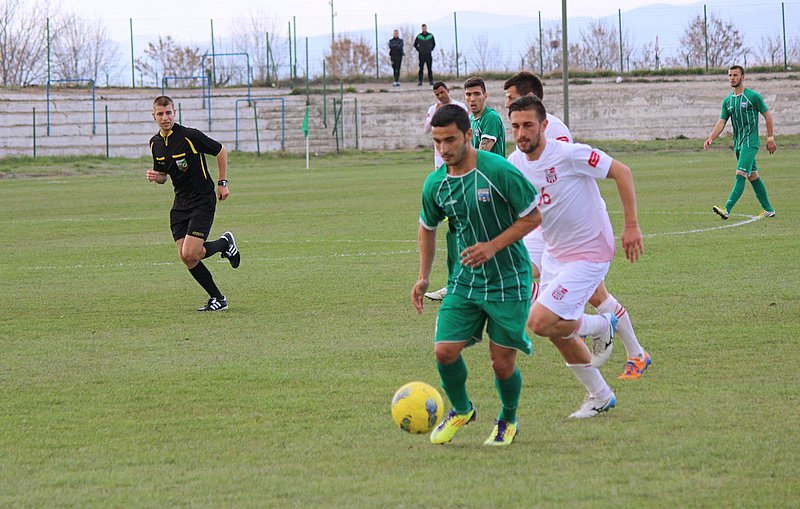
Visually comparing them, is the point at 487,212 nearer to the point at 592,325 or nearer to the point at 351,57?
the point at 592,325

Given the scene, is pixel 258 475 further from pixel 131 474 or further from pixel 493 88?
pixel 493 88

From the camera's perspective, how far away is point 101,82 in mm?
54812

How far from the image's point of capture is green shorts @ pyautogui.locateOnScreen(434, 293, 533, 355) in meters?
5.46

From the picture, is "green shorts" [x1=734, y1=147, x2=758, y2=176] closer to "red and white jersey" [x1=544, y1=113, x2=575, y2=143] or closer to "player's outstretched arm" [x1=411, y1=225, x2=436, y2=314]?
"red and white jersey" [x1=544, y1=113, x2=575, y2=143]

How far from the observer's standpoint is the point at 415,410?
5.59m

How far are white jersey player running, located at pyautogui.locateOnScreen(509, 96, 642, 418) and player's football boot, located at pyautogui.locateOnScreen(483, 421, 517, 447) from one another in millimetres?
568

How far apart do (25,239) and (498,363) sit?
43.0ft

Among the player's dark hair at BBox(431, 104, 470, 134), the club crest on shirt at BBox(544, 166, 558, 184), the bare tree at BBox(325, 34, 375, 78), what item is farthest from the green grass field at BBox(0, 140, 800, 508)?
the bare tree at BBox(325, 34, 375, 78)

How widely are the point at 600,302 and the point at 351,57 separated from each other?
188ft

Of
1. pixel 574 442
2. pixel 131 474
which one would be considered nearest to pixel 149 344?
pixel 131 474

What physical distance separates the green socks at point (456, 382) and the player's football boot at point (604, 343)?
1.52 metres

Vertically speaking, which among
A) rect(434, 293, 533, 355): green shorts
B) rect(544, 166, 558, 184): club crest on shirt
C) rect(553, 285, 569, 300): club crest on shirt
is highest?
rect(544, 166, 558, 184): club crest on shirt

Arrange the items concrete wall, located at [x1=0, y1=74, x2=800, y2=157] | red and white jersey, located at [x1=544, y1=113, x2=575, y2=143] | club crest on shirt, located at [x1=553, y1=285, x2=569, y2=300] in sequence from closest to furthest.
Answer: club crest on shirt, located at [x1=553, y1=285, x2=569, y2=300]
red and white jersey, located at [x1=544, y1=113, x2=575, y2=143]
concrete wall, located at [x1=0, y1=74, x2=800, y2=157]

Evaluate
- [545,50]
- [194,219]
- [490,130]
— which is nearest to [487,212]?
[490,130]
